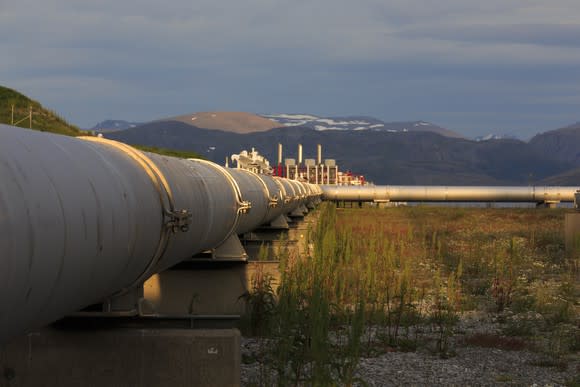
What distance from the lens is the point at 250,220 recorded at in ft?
39.1

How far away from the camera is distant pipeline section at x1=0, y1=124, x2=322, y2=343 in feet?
11.6

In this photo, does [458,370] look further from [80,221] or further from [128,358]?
[80,221]

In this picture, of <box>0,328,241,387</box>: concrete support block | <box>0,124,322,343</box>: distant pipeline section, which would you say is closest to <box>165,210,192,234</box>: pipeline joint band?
<box>0,124,322,343</box>: distant pipeline section

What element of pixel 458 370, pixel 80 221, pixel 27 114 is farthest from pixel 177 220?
pixel 27 114

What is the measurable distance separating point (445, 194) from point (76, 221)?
177ft

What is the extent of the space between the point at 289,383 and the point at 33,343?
2.56 m

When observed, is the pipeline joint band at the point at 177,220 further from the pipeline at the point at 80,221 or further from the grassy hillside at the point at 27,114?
the grassy hillside at the point at 27,114

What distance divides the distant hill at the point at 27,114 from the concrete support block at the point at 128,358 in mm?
65636

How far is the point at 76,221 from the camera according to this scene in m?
4.09

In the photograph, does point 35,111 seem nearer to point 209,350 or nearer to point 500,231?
point 500,231

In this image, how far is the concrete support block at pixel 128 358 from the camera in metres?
5.96

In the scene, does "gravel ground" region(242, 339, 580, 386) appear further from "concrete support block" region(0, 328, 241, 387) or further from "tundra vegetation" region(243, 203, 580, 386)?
"concrete support block" region(0, 328, 241, 387)

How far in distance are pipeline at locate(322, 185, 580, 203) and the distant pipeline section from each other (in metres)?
47.3

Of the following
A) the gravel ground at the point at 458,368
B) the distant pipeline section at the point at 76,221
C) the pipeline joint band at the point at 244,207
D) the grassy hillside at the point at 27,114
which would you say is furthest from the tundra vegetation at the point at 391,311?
the grassy hillside at the point at 27,114
